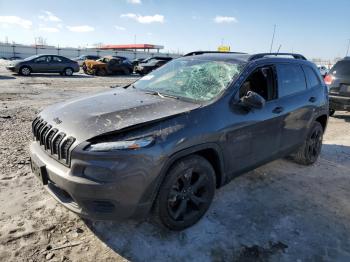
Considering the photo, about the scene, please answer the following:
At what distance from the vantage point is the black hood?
2893mm

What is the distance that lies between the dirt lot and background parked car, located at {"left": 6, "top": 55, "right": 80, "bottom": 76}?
17.3 meters

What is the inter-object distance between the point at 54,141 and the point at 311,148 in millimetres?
4074

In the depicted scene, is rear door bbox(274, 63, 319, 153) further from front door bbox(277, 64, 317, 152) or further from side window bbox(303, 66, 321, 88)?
side window bbox(303, 66, 321, 88)

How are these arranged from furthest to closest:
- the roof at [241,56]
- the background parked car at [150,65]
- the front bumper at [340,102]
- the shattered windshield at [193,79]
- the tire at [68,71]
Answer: the background parked car at [150,65] < the tire at [68,71] < the front bumper at [340,102] < the roof at [241,56] < the shattered windshield at [193,79]

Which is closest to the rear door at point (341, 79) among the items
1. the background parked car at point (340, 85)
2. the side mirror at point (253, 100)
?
the background parked car at point (340, 85)

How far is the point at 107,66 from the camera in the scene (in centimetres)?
2473

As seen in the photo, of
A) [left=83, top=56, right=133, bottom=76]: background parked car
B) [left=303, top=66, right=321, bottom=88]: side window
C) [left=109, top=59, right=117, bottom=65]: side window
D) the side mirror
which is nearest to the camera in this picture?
the side mirror

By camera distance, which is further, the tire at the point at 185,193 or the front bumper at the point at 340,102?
the front bumper at the point at 340,102

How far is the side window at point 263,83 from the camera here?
3.89m

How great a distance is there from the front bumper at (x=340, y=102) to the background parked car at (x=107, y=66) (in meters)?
18.9

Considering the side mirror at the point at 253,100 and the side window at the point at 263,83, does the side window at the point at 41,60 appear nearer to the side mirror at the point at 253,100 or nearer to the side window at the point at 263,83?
the side window at the point at 263,83

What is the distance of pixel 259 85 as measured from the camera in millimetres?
4055

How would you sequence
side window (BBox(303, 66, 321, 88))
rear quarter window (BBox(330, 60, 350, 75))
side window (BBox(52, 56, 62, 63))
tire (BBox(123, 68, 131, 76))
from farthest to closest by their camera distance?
tire (BBox(123, 68, 131, 76)) → side window (BBox(52, 56, 62, 63)) → rear quarter window (BBox(330, 60, 350, 75)) → side window (BBox(303, 66, 321, 88))

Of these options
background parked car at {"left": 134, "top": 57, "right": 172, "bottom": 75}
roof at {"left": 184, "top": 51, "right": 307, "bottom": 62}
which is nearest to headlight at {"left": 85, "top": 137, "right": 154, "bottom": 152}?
roof at {"left": 184, "top": 51, "right": 307, "bottom": 62}
